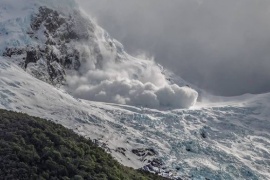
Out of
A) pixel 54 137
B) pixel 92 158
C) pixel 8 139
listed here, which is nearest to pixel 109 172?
pixel 92 158

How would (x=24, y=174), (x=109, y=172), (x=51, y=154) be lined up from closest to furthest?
(x=24, y=174)
(x=51, y=154)
(x=109, y=172)

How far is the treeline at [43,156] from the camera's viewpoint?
16350 centimetres

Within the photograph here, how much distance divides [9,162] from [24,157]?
610 centimetres

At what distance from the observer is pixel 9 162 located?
162 m

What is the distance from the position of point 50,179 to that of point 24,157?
10.00 metres

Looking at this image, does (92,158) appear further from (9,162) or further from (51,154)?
(9,162)

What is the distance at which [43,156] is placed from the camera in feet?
566

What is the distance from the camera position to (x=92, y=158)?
193 m

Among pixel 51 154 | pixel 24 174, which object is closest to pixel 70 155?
pixel 51 154

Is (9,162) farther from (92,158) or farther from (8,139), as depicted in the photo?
(92,158)

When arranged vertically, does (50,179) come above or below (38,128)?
below

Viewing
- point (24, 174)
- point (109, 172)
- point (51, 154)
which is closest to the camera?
point (24, 174)

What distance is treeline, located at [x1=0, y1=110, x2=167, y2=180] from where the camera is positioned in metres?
164

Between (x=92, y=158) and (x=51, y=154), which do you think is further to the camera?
(x=92, y=158)
